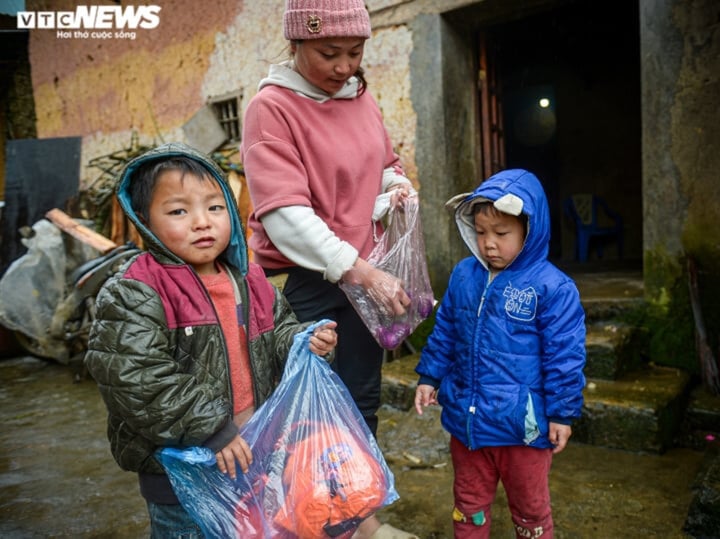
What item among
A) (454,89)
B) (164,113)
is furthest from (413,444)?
(164,113)

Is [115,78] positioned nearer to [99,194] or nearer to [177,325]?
[99,194]

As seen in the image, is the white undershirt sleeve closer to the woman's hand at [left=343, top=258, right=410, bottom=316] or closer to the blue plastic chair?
the woman's hand at [left=343, top=258, right=410, bottom=316]

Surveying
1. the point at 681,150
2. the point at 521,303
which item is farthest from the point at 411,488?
the point at 681,150

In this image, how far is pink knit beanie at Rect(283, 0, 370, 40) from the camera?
5.39 feet

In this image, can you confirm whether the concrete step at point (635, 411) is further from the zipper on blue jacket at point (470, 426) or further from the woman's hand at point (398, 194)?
the woman's hand at point (398, 194)

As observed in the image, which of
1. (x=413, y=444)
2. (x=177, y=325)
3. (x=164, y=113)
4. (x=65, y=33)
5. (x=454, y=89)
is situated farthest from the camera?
(x=65, y=33)

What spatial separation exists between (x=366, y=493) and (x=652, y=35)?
3.18 m

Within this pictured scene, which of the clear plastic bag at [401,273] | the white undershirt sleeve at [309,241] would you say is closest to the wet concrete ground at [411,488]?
the clear plastic bag at [401,273]

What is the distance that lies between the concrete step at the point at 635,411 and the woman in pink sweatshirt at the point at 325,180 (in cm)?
158

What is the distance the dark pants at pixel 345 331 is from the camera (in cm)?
186

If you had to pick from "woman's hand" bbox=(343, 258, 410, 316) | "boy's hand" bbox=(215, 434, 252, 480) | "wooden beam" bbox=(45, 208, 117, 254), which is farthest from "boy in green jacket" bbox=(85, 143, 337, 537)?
"wooden beam" bbox=(45, 208, 117, 254)

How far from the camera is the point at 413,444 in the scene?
3.17 m

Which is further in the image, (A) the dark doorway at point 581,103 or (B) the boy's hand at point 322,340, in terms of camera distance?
(A) the dark doorway at point 581,103

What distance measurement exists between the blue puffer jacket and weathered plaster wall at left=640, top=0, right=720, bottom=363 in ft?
6.39
